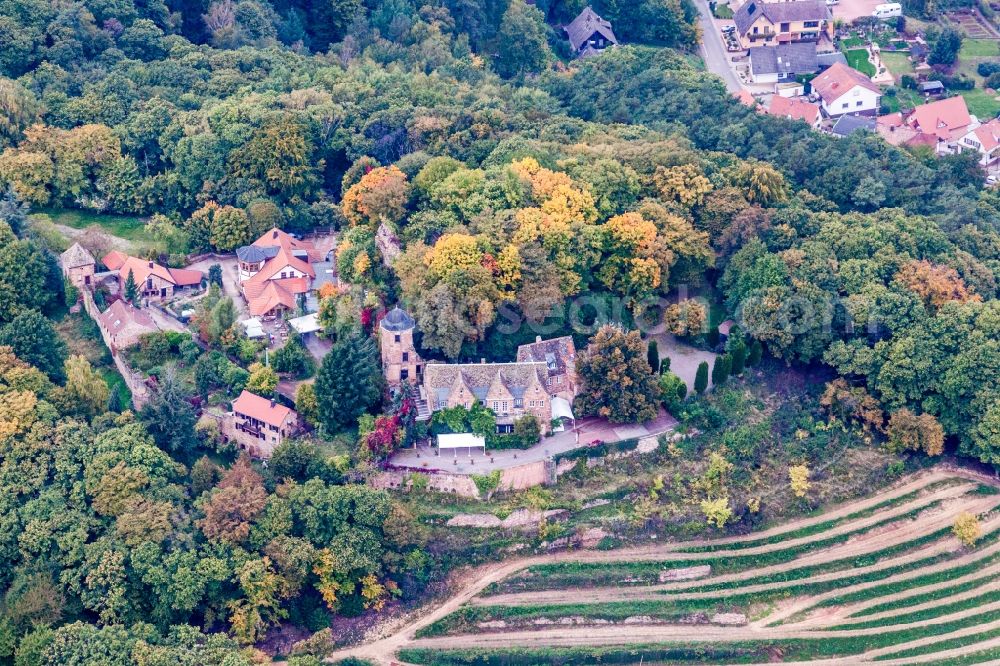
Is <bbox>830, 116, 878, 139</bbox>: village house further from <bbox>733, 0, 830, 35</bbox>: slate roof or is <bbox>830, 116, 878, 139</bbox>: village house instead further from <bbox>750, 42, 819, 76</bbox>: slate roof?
<bbox>733, 0, 830, 35</bbox>: slate roof

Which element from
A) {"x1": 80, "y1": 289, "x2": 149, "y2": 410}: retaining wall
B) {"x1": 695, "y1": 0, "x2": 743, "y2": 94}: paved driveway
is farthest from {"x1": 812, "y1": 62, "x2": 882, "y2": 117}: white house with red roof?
{"x1": 80, "y1": 289, "x2": 149, "y2": 410}: retaining wall

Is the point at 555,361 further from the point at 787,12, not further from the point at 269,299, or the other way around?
the point at 787,12

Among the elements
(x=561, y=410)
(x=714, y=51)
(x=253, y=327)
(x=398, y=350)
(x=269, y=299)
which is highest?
(x=398, y=350)

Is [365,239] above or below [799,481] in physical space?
above

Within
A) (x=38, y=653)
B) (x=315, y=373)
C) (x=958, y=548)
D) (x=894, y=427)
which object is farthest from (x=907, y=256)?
(x=38, y=653)

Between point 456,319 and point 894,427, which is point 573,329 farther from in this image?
point 894,427

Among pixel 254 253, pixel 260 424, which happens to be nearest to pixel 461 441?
pixel 260 424

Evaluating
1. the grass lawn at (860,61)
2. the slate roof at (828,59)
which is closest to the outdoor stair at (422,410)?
the slate roof at (828,59)

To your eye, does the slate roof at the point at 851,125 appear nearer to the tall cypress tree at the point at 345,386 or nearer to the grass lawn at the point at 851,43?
the grass lawn at the point at 851,43
